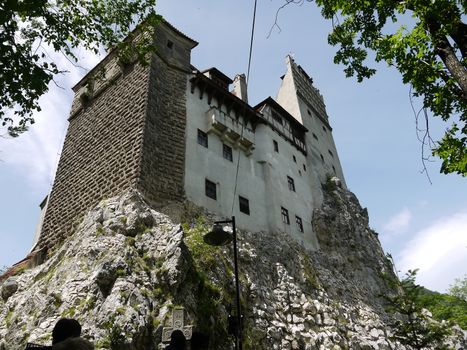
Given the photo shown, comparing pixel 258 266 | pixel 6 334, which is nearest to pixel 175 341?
pixel 6 334

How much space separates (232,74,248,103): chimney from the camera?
28914mm

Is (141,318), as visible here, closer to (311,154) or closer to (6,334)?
(6,334)

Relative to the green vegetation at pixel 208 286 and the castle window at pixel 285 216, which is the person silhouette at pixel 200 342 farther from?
the castle window at pixel 285 216

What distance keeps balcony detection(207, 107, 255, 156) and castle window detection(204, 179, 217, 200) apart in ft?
10.8

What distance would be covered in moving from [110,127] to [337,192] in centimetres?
1754

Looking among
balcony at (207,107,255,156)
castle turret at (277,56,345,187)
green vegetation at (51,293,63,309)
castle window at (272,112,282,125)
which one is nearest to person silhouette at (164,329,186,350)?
green vegetation at (51,293,63,309)

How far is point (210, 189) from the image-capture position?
19.4m

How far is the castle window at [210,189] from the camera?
751 inches

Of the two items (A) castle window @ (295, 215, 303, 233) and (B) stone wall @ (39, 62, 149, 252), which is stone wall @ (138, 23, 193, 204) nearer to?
(B) stone wall @ (39, 62, 149, 252)

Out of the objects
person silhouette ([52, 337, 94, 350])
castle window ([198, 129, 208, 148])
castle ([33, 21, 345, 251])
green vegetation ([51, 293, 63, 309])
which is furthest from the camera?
castle window ([198, 129, 208, 148])

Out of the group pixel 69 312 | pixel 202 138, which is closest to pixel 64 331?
pixel 69 312

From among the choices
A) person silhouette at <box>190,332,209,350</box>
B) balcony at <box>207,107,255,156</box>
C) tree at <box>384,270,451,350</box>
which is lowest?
person silhouette at <box>190,332,209,350</box>

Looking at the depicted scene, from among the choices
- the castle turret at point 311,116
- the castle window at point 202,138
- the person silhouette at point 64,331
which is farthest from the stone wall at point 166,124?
the castle turret at point 311,116

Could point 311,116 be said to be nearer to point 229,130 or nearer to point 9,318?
point 229,130
